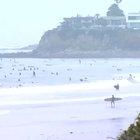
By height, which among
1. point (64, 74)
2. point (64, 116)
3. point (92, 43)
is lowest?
point (64, 74)

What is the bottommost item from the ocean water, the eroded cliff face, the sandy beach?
the ocean water

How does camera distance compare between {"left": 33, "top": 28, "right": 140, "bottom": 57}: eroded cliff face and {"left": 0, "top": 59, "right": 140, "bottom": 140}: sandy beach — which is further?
{"left": 33, "top": 28, "right": 140, "bottom": 57}: eroded cliff face

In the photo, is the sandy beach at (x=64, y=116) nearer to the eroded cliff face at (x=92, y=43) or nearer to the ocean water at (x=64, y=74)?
the ocean water at (x=64, y=74)

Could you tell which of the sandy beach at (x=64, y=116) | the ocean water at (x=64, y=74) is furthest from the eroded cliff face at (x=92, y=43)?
the sandy beach at (x=64, y=116)

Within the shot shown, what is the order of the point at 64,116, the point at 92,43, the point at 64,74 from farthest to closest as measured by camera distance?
1. the point at 92,43
2. the point at 64,74
3. the point at 64,116

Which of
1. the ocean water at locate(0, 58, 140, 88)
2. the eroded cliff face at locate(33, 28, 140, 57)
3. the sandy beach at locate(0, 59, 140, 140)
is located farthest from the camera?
the eroded cliff face at locate(33, 28, 140, 57)

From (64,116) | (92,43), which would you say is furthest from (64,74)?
(92,43)

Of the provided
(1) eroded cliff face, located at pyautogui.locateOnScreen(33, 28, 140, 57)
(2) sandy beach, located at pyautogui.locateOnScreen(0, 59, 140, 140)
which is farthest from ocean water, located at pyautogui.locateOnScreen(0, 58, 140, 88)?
(1) eroded cliff face, located at pyautogui.locateOnScreen(33, 28, 140, 57)

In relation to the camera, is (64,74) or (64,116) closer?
(64,116)

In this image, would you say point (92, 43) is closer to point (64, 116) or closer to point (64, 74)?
point (64, 74)

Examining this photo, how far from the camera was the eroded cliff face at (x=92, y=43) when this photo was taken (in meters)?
173

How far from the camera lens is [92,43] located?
174 meters

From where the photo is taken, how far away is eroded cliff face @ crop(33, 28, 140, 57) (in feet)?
568

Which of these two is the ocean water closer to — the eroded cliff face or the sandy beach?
the sandy beach
